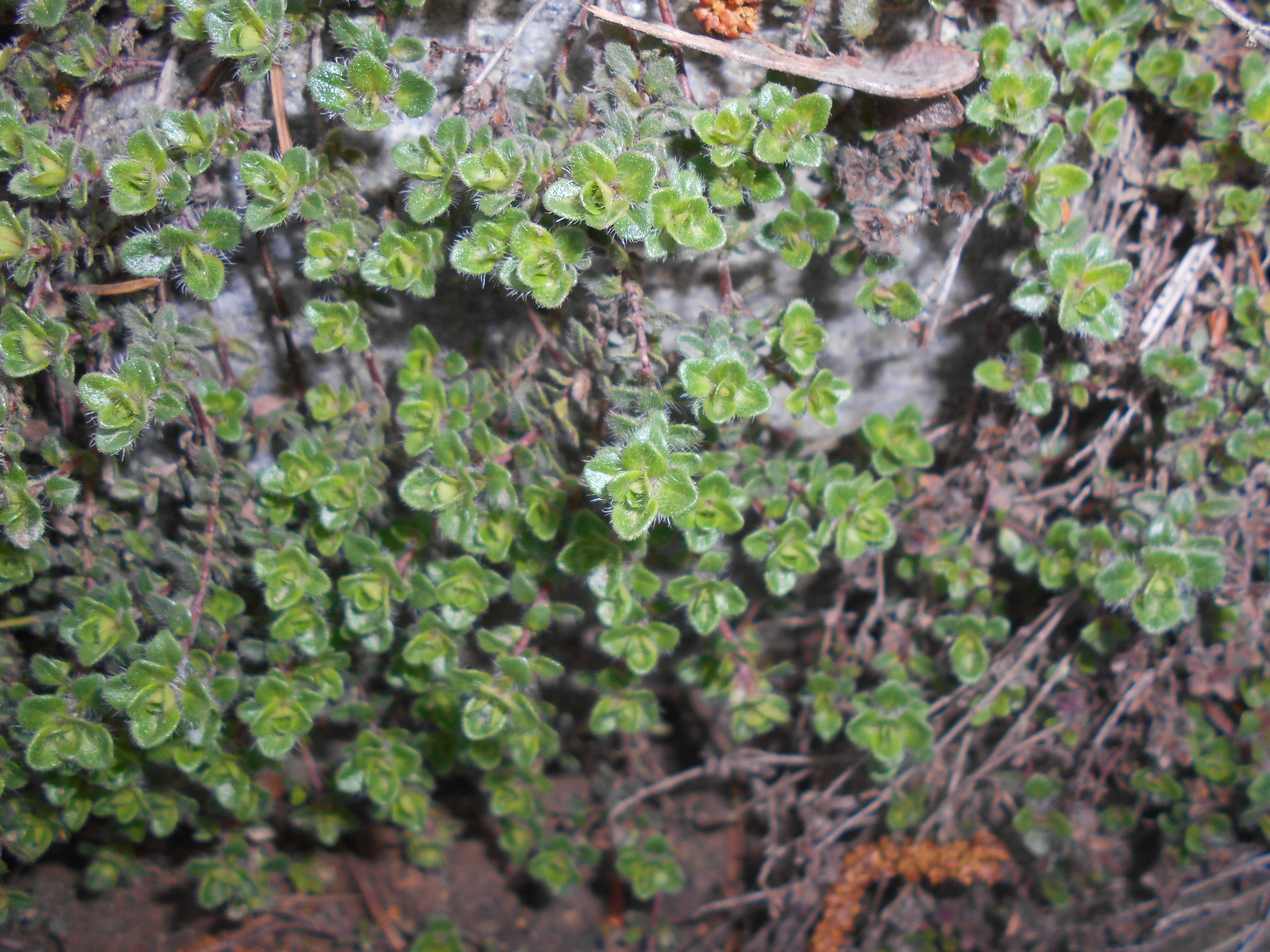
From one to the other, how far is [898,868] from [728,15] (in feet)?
6.95

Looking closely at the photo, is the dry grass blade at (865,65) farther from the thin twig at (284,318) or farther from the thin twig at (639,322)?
the thin twig at (284,318)

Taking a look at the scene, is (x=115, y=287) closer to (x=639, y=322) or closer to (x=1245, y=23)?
(x=639, y=322)

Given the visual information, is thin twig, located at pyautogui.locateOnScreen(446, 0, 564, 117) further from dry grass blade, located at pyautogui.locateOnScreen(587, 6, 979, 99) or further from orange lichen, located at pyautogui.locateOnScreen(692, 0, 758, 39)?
orange lichen, located at pyautogui.locateOnScreen(692, 0, 758, 39)

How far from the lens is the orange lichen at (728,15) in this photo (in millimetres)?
1486

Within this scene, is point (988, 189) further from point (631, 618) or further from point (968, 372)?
point (631, 618)

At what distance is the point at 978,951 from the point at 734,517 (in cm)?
165

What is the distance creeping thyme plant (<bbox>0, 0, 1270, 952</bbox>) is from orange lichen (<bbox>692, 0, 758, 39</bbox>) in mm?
104

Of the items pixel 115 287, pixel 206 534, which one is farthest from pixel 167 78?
pixel 206 534

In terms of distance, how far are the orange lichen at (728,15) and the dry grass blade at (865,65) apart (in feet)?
0.08

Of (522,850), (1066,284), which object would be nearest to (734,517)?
(1066,284)

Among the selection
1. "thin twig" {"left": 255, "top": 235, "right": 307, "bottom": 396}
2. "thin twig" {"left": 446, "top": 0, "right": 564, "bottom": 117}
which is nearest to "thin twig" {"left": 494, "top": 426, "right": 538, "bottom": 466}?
"thin twig" {"left": 255, "top": 235, "right": 307, "bottom": 396}

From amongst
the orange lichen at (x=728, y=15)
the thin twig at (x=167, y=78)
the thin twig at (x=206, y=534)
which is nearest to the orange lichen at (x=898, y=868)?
the thin twig at (x=206, y=534)

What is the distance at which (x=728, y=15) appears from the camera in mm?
1487

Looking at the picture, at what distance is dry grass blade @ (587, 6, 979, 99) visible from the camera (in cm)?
143
